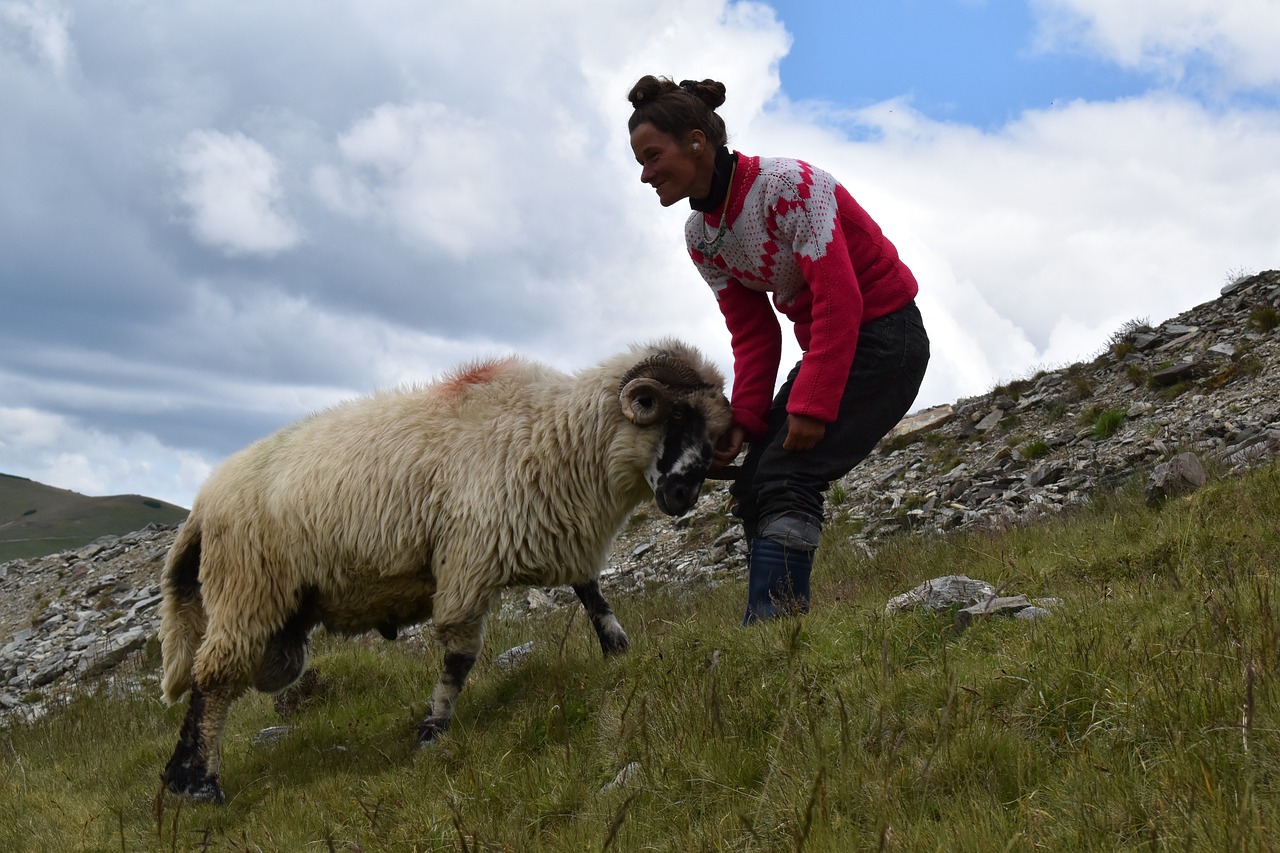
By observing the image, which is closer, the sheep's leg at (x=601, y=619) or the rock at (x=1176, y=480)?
the sheep's leg at (x=601, y=619)

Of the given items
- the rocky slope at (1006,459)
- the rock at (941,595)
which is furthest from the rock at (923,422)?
the rock at (941,595)

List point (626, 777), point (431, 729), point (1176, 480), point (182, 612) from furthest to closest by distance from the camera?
point (1176, 480), point (182, 612), point (431, 729), point (626, 777)

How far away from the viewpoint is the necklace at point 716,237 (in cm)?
484

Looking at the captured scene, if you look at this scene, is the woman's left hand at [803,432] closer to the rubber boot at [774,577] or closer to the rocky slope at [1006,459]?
the rubber boot at [774,577]

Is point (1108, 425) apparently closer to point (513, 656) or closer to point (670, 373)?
point (513, 656)

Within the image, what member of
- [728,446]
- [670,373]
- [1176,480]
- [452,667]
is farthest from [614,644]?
[1176,480]

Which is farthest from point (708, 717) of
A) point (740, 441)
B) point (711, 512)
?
point (711, 512)

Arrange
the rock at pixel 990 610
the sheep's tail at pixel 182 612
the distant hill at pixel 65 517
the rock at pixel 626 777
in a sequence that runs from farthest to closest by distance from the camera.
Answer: the distant hill at pixel 65 517 → the sheep's tail at pixel 182 612 → the rock at pixel 990 610 → the rock at pixel 626 777

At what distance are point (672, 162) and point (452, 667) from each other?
2.98 m

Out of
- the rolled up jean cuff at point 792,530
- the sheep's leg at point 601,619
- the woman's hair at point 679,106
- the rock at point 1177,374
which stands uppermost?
the rock at point 1177,374

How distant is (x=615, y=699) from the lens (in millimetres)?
4246

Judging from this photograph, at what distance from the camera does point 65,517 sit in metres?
184

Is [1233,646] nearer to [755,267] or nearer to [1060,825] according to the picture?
[1060,825]

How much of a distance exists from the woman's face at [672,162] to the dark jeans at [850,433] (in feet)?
3.84
